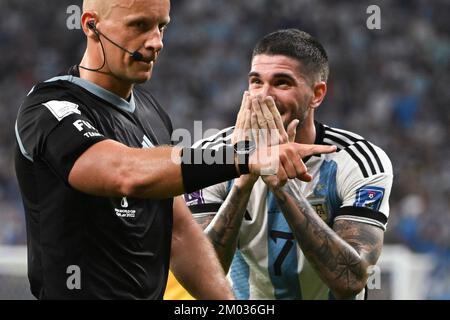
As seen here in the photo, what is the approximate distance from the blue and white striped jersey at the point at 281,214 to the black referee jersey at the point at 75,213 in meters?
1.21

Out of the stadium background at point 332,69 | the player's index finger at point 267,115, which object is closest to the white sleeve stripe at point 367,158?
the player's index finger at point 267,115

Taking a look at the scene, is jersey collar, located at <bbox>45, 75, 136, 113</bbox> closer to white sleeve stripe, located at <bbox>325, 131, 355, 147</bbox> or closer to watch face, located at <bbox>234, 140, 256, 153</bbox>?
watch face, located at <bbox>234, 140, 256, 153</bbox>

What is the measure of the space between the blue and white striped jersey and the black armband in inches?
68.0

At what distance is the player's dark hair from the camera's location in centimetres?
447

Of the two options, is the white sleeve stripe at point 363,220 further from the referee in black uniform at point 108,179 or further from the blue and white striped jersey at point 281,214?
the referee in black uniform at point 108,179

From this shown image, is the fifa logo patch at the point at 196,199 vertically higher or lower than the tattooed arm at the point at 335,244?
higher

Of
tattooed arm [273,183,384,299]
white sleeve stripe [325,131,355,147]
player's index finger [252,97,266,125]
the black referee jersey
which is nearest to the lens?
the black referee jersey

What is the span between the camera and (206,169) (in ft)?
9.00

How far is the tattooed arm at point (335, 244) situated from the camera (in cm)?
414

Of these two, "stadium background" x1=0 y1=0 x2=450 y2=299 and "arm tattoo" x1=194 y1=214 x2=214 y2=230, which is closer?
"arm tattoo" x1=194 y1=214 x2=214 y2=230

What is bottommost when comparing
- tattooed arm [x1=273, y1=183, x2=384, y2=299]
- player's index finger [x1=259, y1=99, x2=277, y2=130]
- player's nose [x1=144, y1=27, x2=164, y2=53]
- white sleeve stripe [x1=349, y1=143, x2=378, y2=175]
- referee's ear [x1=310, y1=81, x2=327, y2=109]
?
tattooed arm [x1=273, y1=183, x2=384, y2=299]

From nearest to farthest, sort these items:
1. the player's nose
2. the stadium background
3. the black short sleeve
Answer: the black short sleeve, the player's nose, the stadium background

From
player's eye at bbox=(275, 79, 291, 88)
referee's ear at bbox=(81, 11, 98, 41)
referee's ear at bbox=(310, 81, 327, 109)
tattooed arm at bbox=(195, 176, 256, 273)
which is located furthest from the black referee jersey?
referee's ear at bbox=(310, 81, 327, 109)

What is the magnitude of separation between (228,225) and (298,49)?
0.93 meters
